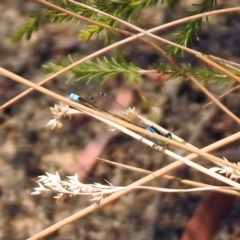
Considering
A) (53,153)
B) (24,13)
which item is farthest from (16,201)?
(24,13)

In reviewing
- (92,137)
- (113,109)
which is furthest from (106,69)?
(92,137)

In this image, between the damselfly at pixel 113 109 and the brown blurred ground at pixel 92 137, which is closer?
the damselfly at pixel 113 109

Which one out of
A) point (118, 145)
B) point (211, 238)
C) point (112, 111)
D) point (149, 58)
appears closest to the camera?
point (112, 111)

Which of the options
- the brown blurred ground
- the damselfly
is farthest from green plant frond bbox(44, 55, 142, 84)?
the brown blurred ground

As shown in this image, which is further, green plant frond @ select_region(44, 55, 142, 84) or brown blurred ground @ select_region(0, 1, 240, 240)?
brown blurred ground @ select_region(0, 1, 240, 240)

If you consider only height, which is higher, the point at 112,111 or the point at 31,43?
the point at 112,111

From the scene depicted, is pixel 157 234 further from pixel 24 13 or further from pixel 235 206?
pixel 24 13

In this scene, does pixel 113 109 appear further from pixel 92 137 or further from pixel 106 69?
pixel 92 137

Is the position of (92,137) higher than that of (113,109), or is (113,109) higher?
(113,109)

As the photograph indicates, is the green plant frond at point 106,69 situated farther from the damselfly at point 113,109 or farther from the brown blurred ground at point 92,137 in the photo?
the brown blurred ground at point 92,137

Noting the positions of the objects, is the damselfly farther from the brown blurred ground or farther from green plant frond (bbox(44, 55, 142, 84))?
the brown blurred ground

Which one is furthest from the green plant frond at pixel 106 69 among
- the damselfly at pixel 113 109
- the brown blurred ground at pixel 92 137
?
the brown blurred ground at pixel 92 137
